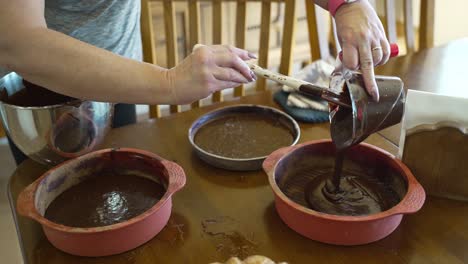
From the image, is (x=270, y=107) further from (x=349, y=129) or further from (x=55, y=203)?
(x=55, y=203)

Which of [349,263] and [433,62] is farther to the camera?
[433,62]

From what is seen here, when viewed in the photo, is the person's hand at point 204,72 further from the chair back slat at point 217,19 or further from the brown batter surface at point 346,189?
the chair back slat at point 217,19

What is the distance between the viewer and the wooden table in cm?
77

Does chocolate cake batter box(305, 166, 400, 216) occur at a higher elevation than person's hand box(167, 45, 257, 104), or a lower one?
lower

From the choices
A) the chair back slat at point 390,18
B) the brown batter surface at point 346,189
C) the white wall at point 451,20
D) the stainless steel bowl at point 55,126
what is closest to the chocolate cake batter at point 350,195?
the brown batter surface at point 346,189

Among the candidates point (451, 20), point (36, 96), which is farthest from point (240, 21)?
point (451, 20)

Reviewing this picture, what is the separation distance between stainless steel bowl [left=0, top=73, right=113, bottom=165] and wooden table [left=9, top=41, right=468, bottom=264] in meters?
0.08

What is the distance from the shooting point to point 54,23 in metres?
1.12

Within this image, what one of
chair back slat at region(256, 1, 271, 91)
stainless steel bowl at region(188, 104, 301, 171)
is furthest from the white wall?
stainless steel bowl at region(188, 104, 301, 171)

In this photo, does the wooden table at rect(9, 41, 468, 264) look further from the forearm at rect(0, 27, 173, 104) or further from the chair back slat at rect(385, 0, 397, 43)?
the chair back slat at rect(385, 0, 397, 43)

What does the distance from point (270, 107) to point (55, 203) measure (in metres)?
0.56

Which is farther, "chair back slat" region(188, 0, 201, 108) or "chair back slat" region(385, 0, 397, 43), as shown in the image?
"chair back slat" region(385, 0, 397, 43)

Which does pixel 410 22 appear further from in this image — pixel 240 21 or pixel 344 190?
pixel 344 190

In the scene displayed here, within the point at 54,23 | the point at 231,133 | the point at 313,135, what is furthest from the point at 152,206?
the point at 54,23
